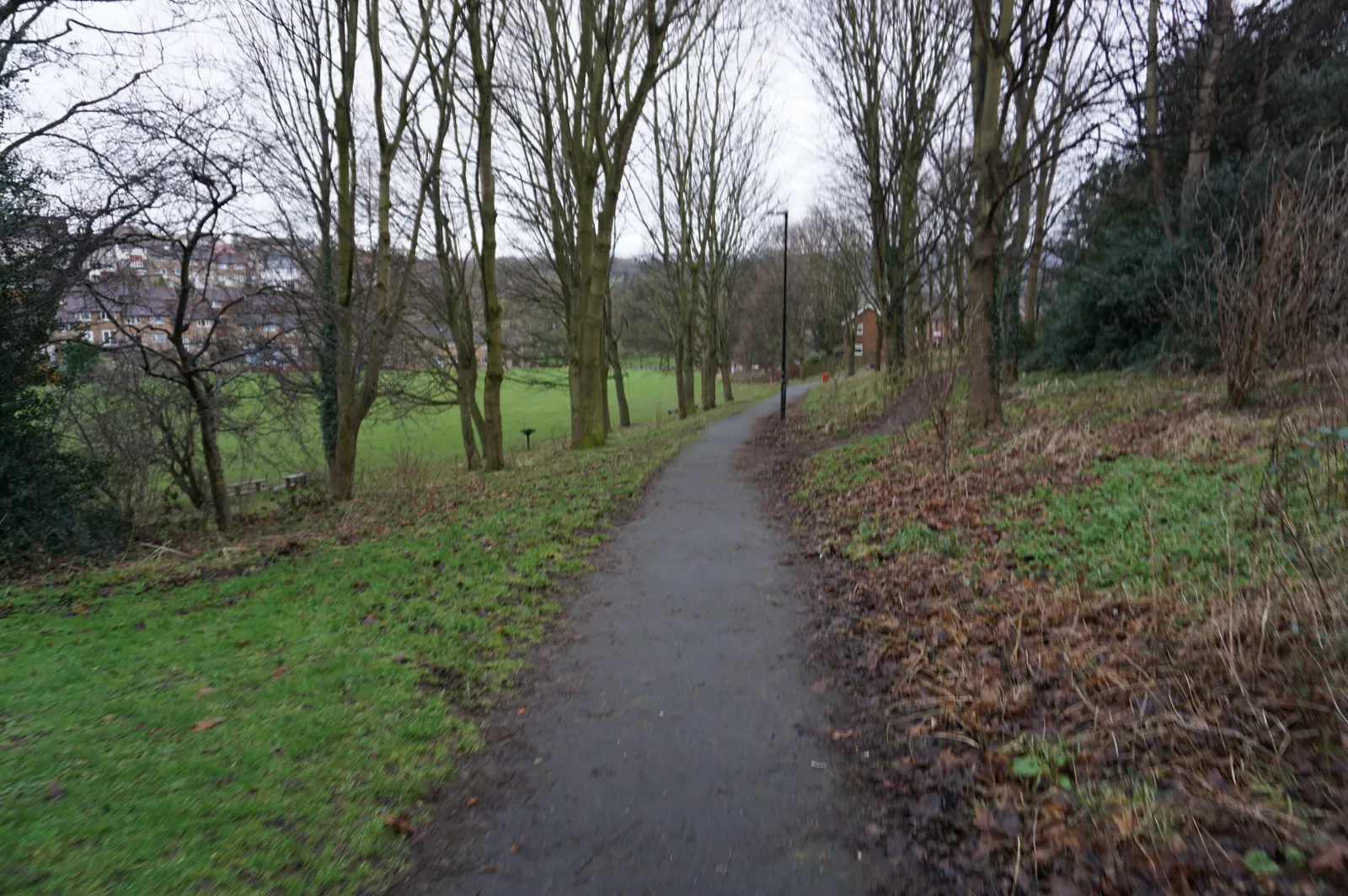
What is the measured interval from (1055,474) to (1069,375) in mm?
10142

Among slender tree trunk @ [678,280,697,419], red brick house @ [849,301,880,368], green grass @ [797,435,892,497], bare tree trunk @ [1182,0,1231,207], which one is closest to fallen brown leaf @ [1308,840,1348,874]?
green grass @ [797,435,892,497]

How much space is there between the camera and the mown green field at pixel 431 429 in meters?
15.4

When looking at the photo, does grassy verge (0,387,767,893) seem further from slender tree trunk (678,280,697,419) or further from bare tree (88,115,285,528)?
slender tree trunk (678,280,697,419)

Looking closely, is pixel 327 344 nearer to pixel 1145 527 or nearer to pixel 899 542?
pixel 899 542

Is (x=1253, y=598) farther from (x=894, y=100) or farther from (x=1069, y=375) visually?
(x=894, y=100)

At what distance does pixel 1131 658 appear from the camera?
408 cm

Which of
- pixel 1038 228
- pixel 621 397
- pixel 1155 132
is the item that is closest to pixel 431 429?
pixel 621 397

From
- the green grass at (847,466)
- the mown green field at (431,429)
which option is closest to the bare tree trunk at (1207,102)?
the green grass at (847,466)

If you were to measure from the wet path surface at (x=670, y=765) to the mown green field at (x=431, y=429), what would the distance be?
35.0 ft

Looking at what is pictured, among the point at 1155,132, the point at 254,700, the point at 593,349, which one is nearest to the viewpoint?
the point at 254,700

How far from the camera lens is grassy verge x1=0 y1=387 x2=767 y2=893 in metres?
3.10

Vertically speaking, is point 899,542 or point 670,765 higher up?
point 899,542

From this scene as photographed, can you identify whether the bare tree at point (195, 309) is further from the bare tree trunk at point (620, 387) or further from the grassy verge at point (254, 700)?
the bare tree trunk at point (620, 387)

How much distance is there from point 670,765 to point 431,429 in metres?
36.3
